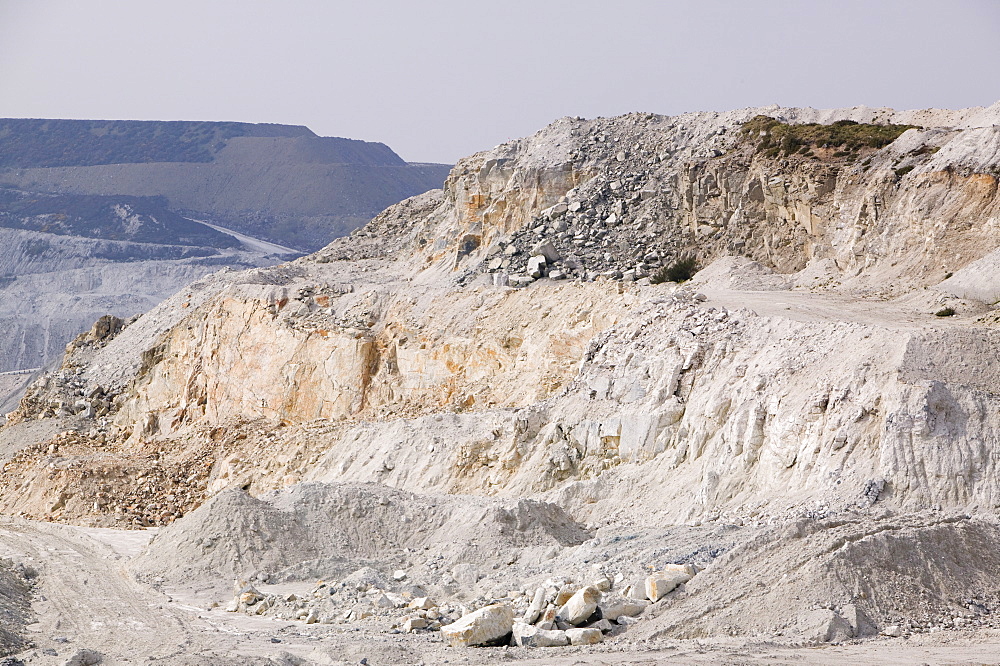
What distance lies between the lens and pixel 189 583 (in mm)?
16766

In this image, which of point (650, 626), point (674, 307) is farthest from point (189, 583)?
point (674, 307)

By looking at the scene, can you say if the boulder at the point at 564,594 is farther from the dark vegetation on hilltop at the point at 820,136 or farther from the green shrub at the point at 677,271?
the dark vegetation on hilltop at the point at 820,136

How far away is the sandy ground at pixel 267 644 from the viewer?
10766 mm

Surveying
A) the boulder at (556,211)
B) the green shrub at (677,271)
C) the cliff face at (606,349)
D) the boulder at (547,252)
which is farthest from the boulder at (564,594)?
the boulder at (556,211)

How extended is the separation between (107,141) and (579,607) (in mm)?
155653

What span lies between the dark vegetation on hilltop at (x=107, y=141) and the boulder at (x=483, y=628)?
147787mm

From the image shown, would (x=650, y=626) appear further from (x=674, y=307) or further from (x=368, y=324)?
(x=368, y=324)

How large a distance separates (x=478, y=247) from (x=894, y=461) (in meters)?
20.5

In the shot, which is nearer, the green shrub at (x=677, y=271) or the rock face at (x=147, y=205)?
the green shrub at (x=677, y=271)

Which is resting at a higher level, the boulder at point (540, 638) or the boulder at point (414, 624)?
the boulder at point (540, 638)

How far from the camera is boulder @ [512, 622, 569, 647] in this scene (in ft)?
38.6

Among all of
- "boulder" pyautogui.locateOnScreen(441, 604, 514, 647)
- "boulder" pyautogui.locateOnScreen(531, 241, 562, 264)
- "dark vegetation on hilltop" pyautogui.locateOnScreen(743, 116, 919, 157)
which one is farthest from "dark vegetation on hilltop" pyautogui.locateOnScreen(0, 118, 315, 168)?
"boulder" pyautogui.locateOnScreen(441, 604, 514, 647)

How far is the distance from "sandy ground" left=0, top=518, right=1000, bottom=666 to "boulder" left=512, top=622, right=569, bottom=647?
0.53 feet

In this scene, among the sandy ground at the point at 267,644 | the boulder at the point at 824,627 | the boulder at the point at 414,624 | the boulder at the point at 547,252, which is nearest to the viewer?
the sandy ground at the point at 267,644
